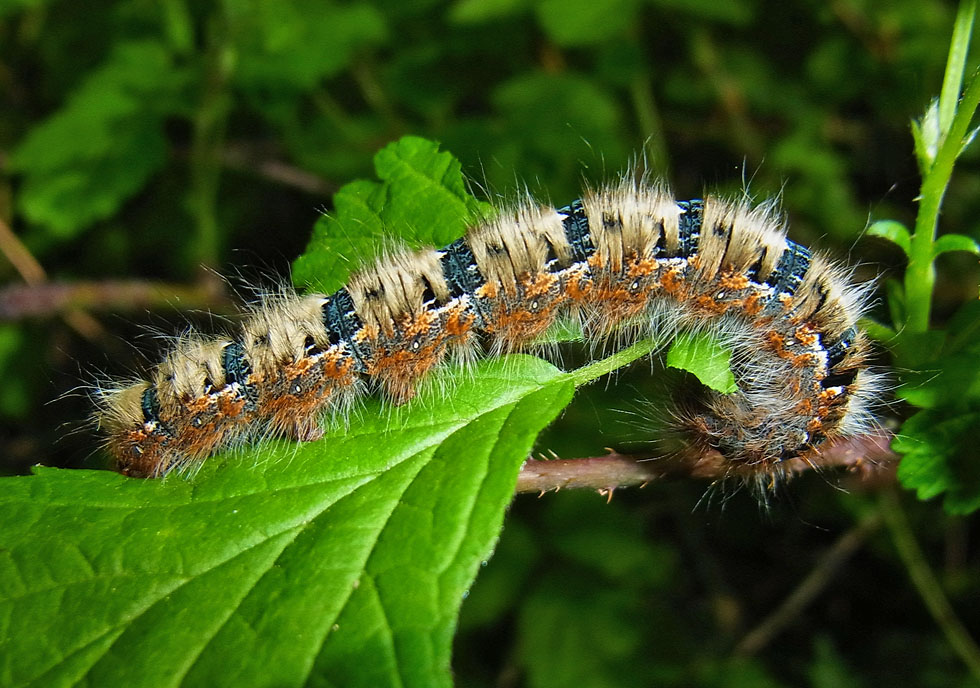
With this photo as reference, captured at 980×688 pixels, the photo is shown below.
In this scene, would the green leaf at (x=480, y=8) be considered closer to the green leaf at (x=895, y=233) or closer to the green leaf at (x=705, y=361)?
the green leaf at (x=705, y=361)

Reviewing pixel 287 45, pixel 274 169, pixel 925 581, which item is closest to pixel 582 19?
pixel 287 45

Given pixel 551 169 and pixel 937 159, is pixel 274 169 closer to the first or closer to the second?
pixel 551 169

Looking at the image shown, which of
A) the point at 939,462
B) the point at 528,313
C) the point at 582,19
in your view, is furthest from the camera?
the point at 582,19

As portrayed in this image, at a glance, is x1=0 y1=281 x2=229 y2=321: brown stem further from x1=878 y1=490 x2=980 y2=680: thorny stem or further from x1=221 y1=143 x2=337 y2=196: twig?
x1=878 y1=490 x2=980 y2=680: thorny stem

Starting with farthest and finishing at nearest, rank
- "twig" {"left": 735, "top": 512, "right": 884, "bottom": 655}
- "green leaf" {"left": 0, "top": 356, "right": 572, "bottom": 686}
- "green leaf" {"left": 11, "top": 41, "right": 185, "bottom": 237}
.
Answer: "twig" {"left": 735, "top": 512, "right": 884, "bottom": 655} < "green leaf" {"left": 11, "top": 41, "right": 185, "bottom": 237} < "green leaf" {"left": 0, "top": 356, "right": 572, "bottom": 686}

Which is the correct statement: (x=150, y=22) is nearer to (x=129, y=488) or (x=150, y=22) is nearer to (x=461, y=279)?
(x=461, y=279)

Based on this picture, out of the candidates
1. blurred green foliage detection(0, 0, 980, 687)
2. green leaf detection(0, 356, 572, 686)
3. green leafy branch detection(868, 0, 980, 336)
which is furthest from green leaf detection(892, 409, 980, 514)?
blurred green foliage detection(0, 0, 980, 687)

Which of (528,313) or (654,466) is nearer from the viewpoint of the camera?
(654,466)
